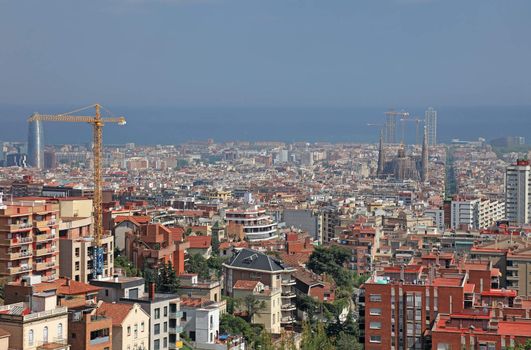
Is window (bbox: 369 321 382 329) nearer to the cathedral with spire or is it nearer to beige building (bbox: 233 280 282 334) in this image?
beige building (bbox: 233 280 282 334)

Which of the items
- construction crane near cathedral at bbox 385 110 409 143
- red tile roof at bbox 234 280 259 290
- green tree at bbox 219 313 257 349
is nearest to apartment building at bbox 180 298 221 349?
green tree at bbox 219 313 257 349

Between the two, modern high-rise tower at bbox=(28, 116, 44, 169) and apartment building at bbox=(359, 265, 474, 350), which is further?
modern high-rise tower at bbox=(28, 116, 44, 169)

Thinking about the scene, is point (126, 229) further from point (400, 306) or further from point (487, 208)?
point (487, 208)

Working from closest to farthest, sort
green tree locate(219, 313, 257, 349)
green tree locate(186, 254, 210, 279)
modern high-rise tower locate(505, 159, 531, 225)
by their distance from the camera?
1. green tree locate(219, 313, 257, 349)
2. green tree locate(186, 254, 210, 279)
3. modern high-rise tower locate(505, 159, 531, 225)

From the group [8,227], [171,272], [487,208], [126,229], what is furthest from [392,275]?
[487,208]

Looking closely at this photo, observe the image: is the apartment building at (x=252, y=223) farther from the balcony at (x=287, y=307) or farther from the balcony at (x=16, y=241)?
the balcony at (x=16, y=241)

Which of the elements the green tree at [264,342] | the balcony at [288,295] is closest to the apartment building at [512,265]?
the balcony at [288,295]

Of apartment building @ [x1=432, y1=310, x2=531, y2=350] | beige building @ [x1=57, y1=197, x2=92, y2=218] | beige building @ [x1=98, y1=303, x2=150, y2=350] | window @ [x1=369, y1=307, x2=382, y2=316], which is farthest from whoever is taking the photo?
beige building @ [x1=57, y1=197, x2=92, y2=218]
